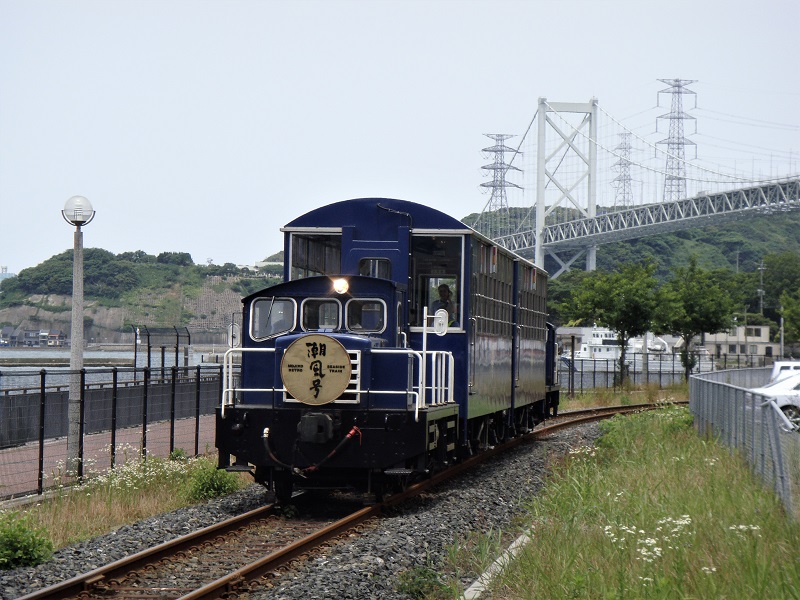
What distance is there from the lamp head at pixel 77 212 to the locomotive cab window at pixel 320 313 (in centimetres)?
362

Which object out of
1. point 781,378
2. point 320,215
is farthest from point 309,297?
point 781,378

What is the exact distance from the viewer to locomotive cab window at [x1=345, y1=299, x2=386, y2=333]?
1311cm

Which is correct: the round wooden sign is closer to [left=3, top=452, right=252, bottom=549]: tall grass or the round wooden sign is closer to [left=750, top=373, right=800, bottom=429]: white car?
[left=3, top=452, right=252, bottom=549]: tall grass

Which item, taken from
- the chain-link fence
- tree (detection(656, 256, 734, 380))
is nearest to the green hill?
tree (detection(656, 256, 734, 380))

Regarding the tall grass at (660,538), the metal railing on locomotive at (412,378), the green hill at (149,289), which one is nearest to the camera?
the tall grass at (660,538)

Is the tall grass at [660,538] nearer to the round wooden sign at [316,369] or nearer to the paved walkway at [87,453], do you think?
the round wooden sign at [316,369]

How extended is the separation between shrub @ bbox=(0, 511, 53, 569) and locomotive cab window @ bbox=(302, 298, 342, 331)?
425 centimetres

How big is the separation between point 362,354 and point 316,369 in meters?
0.59

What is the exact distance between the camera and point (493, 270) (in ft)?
53.3

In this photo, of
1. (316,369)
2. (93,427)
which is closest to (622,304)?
(93,427)

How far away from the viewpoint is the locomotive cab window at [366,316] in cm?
1311

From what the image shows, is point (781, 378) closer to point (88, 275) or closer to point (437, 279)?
point (437, 279)

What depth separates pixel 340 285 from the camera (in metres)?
13.0

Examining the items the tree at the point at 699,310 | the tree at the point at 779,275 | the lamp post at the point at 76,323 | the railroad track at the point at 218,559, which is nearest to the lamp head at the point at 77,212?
the lamp post at the point at 76,323
